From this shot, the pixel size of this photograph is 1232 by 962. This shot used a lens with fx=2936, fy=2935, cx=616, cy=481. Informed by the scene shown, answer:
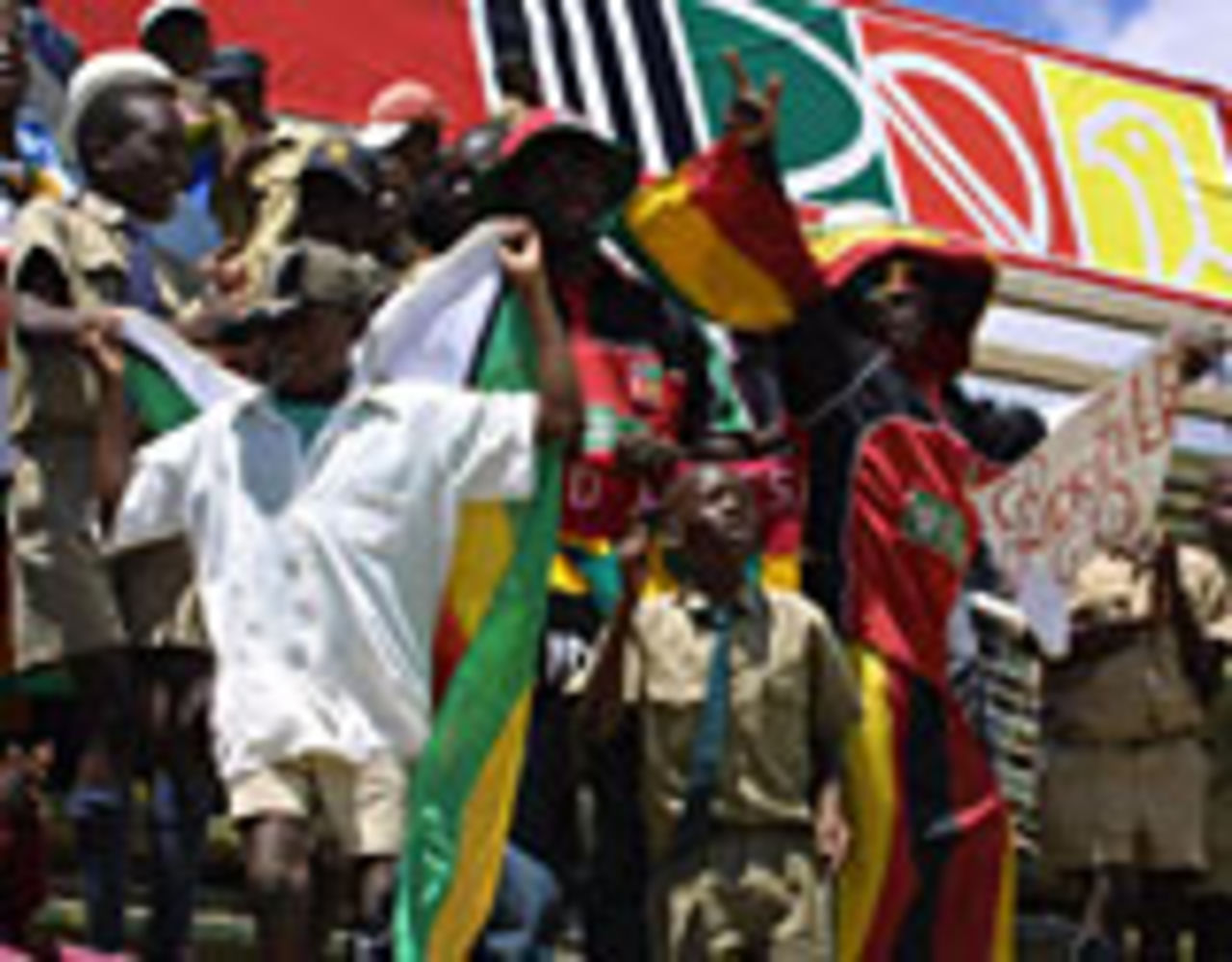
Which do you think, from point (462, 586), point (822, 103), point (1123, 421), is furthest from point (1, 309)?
point (822, 103)

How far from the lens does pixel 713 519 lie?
6.40 metres

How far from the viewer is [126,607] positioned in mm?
5734

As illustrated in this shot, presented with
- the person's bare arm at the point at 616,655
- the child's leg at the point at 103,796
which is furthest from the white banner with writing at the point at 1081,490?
the child's leg at the point at 103,796

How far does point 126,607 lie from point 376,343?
73cm

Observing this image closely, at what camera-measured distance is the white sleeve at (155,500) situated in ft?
17.5

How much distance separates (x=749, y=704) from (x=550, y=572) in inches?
23.6

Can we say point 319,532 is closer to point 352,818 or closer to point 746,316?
point 352,818

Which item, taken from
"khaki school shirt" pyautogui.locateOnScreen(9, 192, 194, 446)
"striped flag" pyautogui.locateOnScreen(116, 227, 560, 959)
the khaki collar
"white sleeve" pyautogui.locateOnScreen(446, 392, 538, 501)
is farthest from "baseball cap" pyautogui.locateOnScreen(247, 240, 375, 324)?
the khaki collar

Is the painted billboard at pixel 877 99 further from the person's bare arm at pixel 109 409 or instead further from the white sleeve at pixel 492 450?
the white sleeve at pixel 492 450

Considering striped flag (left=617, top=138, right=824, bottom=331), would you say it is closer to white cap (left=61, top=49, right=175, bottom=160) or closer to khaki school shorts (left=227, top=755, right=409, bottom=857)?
white cap (left=61, top=49, right=175, bottom=160)

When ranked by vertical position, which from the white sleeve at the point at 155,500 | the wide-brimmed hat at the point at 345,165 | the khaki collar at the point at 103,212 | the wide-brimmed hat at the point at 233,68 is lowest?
the white sleeve at the point at 155,500

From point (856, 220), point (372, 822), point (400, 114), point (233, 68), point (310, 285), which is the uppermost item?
point (233, 68)

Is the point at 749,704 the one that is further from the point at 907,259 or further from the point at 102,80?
the point at 102,80

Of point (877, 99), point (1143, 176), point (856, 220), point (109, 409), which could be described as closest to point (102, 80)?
point (109, 409)
